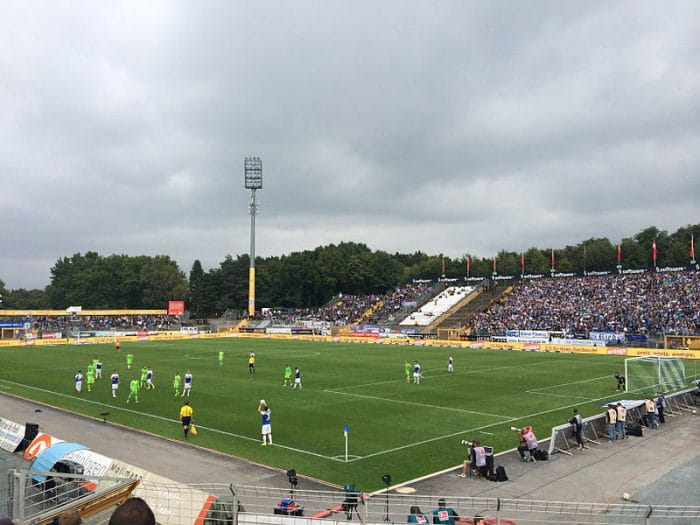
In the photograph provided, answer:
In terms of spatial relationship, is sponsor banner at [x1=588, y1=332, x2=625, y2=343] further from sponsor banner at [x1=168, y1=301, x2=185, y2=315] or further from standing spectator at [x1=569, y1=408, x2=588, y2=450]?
sponsor banner at [x1=168, y1=301, x2=185, y2=315]

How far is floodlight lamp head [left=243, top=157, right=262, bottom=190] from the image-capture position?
107 meters

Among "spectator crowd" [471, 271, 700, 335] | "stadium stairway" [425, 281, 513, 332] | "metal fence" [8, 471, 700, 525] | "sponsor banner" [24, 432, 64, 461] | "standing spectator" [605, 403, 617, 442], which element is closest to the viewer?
"metal fence" [8, 471, 700, 525]

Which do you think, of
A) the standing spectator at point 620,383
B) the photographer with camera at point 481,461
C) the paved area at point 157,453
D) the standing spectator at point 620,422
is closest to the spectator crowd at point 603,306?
the standing spectator at point 620,383

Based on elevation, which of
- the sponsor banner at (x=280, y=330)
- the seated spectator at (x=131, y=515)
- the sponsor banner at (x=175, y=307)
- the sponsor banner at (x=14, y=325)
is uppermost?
the sponsor banner at (x=175, y=307)

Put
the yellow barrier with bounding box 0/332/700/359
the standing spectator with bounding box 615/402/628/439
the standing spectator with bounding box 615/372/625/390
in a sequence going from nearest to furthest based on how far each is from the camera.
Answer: the standing spectator with bounding box 615/402/628/439
the standing spectator with bounding box 615/372/625/390
the yellow barrier with bounding box 0/332/700/359

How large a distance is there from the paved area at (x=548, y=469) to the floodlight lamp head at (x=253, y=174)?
8549 centimetres

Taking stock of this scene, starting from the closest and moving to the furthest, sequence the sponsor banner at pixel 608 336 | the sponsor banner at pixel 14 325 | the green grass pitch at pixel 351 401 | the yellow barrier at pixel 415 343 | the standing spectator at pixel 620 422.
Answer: the green grass pitch at pixel 351 401, the standing spectator at pixel 620 422, the yellow barrier at pixel 415 343, the sponsor banner at pixel 608 336, the sponsor banner at pixel 14 325

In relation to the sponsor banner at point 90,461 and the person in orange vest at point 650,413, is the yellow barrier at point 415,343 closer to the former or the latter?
the person in orange vest at point 650,413

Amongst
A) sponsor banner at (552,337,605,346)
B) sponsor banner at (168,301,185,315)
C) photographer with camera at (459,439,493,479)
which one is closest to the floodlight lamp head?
sponsor banner at (168,301,185,315)

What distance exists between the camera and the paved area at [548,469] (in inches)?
644

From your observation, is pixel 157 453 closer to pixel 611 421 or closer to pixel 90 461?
pixel 90 461

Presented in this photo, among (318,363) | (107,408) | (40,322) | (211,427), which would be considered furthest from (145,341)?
(211,427)

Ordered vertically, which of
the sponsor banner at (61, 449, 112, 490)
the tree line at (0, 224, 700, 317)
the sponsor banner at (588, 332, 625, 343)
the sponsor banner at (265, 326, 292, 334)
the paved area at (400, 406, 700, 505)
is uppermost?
the tree line at (0, 224, 700, 317)

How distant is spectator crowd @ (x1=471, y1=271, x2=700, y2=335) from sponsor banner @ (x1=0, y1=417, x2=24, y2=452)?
199 ft
